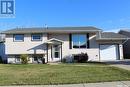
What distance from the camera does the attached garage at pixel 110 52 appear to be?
3347 cm

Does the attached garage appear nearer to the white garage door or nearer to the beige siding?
the white garage door

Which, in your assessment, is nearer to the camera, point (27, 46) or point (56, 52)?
point (27, 46)

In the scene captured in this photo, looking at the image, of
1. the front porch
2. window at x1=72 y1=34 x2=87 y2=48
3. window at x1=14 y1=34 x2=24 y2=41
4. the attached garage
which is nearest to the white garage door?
the attached garage

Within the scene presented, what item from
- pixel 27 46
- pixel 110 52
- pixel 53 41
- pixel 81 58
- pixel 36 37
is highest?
pixel 36 37

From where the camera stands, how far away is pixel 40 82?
1295 cm

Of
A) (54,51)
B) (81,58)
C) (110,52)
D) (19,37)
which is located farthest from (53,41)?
(110,52)

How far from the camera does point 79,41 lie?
106ft

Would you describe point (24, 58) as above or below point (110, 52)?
below

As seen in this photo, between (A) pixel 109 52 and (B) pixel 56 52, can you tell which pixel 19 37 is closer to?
(B) pixel 56 52

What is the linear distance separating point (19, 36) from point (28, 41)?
1368 millimetres

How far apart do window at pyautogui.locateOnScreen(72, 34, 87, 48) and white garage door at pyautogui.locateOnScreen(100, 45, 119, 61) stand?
100 inches

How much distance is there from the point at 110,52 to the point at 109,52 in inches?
5.4

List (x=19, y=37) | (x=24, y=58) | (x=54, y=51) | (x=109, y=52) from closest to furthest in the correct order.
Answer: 1. (x=24, y=58)
2. (x=54, y=51)
3. (x=19, y=37)
4. (x=109, y=52)

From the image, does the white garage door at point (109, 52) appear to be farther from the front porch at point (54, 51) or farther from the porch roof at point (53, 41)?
the porch roof at point (53, 41)
